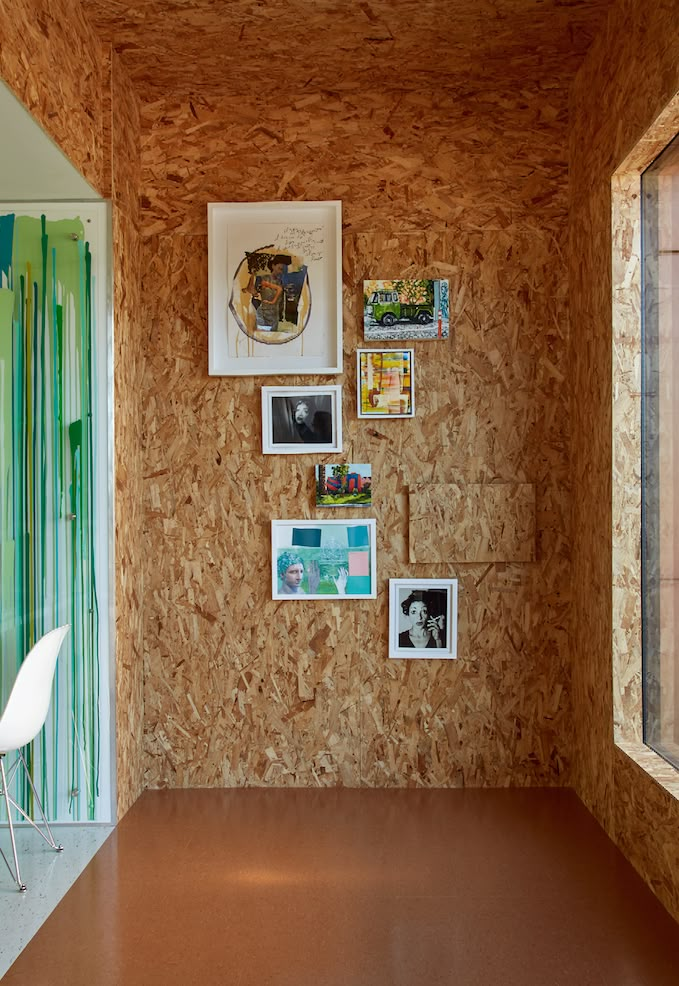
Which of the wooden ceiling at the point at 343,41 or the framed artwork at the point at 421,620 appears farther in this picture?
the framed artwork at the point at 421,620

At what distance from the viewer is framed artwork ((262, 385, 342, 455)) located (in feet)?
13.1

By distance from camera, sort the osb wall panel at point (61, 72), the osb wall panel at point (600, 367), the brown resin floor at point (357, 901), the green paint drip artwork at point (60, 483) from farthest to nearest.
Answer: the green paint drip artwork at point (60, 483)
the osb wall panel at point (600, 367)
the osb wall panel at point (61, 72)
the brown resin floor at point (357, 901)

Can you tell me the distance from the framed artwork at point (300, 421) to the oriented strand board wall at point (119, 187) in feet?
2.02

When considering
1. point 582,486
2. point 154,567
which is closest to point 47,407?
point 154,567

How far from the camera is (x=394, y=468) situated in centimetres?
401

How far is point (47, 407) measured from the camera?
360 cm

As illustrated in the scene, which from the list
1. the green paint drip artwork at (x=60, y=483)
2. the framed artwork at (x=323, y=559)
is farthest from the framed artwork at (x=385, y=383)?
the green paint drip artwork at (x=60, y=483)

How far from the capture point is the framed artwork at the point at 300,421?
399cm

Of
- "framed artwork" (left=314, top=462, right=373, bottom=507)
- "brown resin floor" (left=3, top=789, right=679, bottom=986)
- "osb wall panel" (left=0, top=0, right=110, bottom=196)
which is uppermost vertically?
"osb wall panel" (left=0, top=0, right=110, bottom=196)

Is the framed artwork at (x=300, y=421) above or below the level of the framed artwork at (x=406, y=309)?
below

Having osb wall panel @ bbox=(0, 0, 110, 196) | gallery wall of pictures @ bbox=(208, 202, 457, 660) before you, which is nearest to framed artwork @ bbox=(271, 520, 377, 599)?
gallery wall of pictures @ bbox=(208, 202, 457, 660)

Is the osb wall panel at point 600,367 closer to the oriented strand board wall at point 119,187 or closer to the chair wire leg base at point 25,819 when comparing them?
the oriented strand board wall at point 119,187

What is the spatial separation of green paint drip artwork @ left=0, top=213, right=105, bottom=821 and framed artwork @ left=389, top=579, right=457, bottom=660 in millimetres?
1303

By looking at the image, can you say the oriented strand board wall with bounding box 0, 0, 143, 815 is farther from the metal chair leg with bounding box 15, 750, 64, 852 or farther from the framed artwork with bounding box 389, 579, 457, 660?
the framed artwork with bounding box 389, 579, 457, 660
